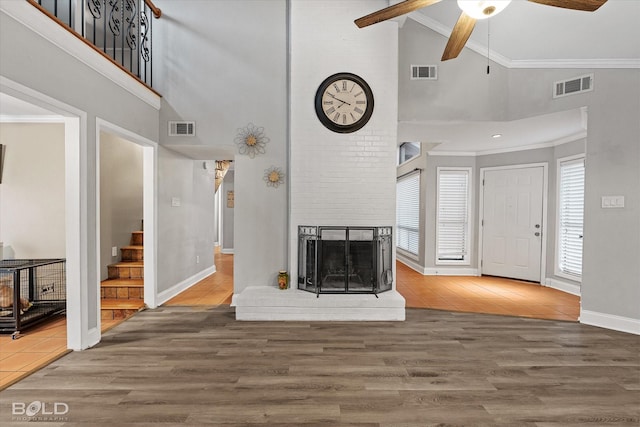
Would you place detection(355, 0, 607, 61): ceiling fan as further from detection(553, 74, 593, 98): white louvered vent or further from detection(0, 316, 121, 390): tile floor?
detection(0, 316, 121, 390): tile floor

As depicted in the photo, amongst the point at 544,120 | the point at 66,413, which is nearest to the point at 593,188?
the point at 544,120

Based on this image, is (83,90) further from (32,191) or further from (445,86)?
(445,86)

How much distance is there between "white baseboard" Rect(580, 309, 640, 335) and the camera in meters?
3.45

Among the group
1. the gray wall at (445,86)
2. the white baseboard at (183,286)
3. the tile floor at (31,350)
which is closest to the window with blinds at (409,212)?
the gray wall at (445,86)

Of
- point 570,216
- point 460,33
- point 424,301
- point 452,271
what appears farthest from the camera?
point 452,271

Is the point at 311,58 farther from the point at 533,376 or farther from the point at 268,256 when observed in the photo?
the point at 533,376

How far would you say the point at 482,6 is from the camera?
1.90 meters

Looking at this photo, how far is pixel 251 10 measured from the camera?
13.7 feet

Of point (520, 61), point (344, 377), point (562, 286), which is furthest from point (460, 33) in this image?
point (562, 286)

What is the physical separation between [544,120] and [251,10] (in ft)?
13.4

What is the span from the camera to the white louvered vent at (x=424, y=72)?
424 centimetres

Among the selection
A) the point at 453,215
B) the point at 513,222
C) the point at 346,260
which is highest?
the point at 453,215

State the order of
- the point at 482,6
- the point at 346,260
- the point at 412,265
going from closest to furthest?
the point at 482,6 < the point at 346,260 < the point at 412,265

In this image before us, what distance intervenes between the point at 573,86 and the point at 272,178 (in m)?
3.79
